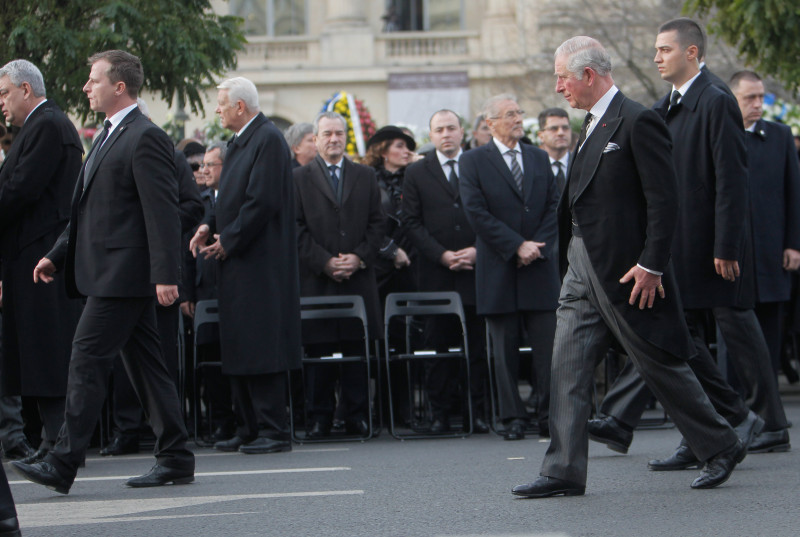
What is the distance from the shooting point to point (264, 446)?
9.62 metres

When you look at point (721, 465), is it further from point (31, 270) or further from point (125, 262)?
Answer: point (31, 270)

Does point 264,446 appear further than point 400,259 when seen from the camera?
No

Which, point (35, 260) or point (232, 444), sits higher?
point (35, 260)

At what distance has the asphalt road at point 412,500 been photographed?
242 inches

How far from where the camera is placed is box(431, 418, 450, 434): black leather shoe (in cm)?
1075

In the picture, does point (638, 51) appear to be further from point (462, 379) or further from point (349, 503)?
point (349, 503)

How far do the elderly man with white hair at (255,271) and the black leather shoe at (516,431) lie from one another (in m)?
1.59

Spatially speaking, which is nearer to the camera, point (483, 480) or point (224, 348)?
point (483, 480)

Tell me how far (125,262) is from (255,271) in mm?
2118

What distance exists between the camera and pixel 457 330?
11250 mm

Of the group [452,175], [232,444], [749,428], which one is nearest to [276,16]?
[452,175]

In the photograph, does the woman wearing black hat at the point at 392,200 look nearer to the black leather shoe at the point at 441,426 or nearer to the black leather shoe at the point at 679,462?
the black leather shoe at the point at 441,426

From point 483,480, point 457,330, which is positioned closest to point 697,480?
point 483,480

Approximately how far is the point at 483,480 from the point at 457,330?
3.60 meters
